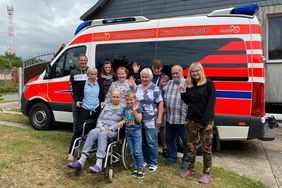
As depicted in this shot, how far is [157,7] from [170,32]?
6.25 meters

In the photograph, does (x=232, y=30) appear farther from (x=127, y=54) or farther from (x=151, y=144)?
(x=151, y=144)

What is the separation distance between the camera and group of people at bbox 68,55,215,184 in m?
4.50

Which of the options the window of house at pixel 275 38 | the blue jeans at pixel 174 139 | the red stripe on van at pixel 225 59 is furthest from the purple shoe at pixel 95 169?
the window of house at pixel 275 38

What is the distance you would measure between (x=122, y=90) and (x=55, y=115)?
3014 millimetres

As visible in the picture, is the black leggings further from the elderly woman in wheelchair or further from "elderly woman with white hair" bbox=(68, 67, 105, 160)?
the elderly woman in wheelchair

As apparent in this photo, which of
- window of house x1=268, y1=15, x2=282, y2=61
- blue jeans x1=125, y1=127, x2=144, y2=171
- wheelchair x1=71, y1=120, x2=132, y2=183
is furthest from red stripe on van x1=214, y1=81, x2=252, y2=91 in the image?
window of house x1=268, y1=15, x2=282, y2=61

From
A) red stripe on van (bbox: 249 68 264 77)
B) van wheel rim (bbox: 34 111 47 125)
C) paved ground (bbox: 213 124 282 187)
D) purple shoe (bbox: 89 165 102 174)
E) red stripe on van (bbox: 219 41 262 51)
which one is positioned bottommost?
paved ground (bbox: 213 124 282 187)

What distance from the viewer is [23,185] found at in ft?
13.9

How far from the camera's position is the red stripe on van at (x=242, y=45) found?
18.2 ft

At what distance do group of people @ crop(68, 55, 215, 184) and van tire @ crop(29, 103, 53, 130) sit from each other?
2455 millimetres

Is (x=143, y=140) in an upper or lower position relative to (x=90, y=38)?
lower

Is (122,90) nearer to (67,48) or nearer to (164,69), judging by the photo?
(164,69)

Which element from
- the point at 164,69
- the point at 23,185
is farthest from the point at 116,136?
the point at 164,69

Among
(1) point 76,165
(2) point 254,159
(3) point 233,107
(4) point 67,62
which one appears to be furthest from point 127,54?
(2) point 254,159
